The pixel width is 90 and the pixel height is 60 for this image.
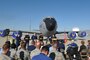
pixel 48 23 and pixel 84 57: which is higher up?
pixel 48 23

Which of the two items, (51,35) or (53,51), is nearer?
(53,51)

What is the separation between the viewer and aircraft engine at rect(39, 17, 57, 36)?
451 inches

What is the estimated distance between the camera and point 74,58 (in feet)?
24.6

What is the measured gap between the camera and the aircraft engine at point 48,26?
11.4m

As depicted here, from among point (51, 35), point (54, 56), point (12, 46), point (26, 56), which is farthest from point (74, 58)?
point (51, 35)

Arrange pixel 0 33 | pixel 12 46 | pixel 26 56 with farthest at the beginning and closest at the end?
pixel 0 33, pixel 12 46, pixel 26 56

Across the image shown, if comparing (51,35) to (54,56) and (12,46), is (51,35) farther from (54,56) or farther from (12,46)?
(54,56)

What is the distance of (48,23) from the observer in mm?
11516

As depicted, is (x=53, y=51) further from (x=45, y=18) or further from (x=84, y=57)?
(x=45, y=18)

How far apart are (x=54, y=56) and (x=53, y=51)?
219 millimetres

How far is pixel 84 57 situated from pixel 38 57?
1.79 m

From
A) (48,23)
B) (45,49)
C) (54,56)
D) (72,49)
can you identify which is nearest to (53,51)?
(54,56)

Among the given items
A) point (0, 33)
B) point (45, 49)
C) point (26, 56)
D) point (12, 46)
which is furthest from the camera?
point (0, 33)

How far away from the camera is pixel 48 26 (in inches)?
453
